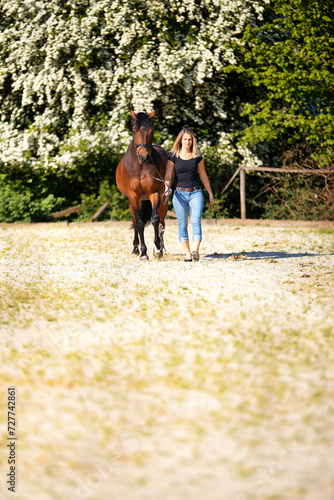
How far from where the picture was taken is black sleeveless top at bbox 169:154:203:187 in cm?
970

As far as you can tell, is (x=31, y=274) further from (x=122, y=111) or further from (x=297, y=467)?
(x=122, y=111)

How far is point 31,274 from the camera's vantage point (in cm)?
930

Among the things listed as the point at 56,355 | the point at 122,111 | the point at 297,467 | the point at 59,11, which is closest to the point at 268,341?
the point at 56,355

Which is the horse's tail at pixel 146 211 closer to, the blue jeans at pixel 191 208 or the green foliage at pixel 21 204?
the blue jeans at pixel 191 208

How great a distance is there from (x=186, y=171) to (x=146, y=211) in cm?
180

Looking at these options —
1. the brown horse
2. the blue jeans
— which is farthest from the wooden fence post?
the blue jeans

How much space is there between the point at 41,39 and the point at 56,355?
16204mm

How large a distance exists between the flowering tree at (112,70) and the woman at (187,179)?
329 inches

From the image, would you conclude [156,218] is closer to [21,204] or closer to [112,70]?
[112,70]

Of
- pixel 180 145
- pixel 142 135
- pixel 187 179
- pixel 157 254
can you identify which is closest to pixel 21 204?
pixel 157 254

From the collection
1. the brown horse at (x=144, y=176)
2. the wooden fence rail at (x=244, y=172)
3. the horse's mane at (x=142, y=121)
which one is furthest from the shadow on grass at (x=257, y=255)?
the wooden fence rail at (x=244, y=172)

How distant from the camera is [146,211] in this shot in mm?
11320

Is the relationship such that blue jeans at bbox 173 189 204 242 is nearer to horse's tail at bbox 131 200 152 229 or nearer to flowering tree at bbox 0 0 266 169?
horse's tail at bbox 131 200 152 229

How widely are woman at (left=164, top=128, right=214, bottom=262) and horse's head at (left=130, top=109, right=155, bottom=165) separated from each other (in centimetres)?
42
